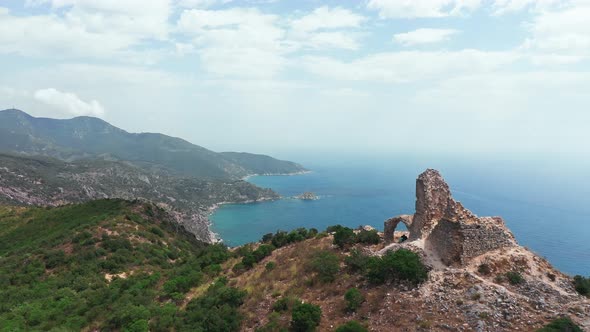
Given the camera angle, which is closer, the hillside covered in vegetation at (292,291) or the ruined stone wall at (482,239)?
the hillside covered in vegetation at (292,291)

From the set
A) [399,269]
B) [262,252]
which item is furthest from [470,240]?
[262,252]

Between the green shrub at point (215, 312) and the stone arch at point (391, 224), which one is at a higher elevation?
the stone arch at point (391, 224)

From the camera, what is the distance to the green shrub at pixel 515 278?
51.6 ft

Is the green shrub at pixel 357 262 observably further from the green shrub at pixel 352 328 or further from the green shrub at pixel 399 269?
the green shrub at pixel 352 328

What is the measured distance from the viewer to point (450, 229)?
18.2 metres

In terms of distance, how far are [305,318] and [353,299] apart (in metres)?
2.55

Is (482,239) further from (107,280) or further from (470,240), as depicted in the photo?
(107,280)

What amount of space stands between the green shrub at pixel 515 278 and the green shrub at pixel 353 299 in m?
7.03

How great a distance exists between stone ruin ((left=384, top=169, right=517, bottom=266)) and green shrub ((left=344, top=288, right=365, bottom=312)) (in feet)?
17.8

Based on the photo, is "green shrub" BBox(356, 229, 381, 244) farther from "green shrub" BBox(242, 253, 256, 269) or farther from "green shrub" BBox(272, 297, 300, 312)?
"green shrub" BBox(272, 297, 300, 312)

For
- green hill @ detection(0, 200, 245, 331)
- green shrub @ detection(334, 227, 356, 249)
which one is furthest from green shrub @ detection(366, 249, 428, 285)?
green hill @ detection(0, 200, 245, 331)

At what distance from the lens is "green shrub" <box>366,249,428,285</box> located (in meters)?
16.3

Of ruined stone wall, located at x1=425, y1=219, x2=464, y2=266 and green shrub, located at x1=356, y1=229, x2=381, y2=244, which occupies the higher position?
ruined stone wall, located at x1=425, y1=219, x2=464, y2=266

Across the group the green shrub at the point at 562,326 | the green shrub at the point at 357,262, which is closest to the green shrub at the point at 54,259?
the green shrub at the point at 357,262
